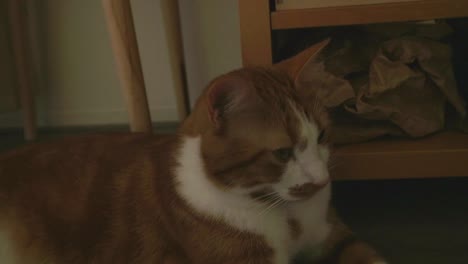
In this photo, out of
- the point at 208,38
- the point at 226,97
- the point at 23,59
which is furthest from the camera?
the point at 208,38

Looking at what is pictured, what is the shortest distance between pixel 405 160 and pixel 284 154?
372mm

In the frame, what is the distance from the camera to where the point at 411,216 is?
113cm

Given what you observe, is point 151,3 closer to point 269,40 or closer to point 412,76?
point 269,40

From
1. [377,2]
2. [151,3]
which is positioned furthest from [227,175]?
[151,3]

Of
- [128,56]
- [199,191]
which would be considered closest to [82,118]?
[128,56]

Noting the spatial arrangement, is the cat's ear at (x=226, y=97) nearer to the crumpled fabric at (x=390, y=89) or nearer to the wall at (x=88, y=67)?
the crumpled fabric at (x=390, y=89)

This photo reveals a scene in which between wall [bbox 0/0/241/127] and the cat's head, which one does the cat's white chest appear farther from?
wall [bbox 0/0/241/127]

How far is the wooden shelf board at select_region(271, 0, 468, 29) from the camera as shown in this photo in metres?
0.93

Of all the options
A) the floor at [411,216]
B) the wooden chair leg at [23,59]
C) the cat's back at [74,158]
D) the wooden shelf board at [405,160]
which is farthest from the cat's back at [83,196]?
the wooden chair leg at [23,59]

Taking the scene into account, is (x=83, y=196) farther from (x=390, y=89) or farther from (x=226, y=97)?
(x=390, y=89)

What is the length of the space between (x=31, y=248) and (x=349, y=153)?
0.60 metres

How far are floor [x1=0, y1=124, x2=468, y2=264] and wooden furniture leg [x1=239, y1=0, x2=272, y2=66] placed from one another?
0.41 m

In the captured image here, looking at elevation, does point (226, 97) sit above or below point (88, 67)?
above

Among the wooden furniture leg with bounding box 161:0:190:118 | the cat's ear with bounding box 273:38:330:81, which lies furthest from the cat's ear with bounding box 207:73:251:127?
the wooden furniture leg with bounding box 161:0:190:118
